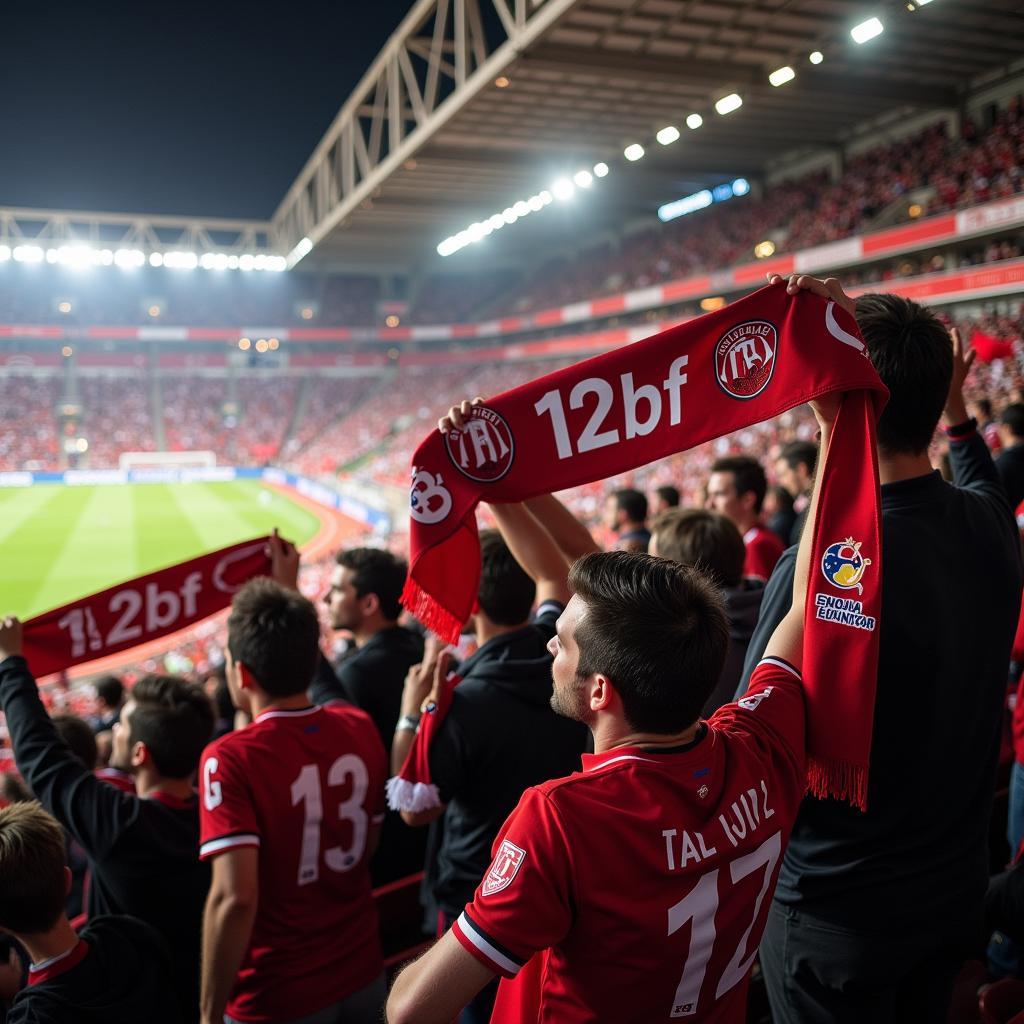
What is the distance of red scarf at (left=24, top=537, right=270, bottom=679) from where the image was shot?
3.59 metres

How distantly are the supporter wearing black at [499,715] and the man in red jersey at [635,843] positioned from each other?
0.88 meters

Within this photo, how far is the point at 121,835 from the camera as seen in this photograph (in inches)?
97.7

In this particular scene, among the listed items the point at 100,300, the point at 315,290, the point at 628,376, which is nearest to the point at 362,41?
the point at 315,290

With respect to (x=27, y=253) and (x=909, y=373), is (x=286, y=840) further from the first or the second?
(x=27, y=253)

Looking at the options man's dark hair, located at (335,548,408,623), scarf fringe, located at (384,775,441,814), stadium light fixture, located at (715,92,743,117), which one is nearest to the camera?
scarf fringe, located at (384,775,441,814)

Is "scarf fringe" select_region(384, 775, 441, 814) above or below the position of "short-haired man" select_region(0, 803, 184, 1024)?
above

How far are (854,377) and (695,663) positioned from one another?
78 cm

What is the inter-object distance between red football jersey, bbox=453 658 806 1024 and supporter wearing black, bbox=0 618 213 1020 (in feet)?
4.78

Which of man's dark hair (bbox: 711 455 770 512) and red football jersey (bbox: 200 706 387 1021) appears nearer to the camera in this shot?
red football jersey (bbox: 200 706 387 1021)

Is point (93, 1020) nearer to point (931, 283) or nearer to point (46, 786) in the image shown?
point (46, 786)

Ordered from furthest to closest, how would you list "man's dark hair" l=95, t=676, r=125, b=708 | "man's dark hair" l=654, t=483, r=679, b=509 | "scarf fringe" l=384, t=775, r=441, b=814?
1. "man's dark hair" l=654, t=483, r=679, b=509
2. "man's dark hair" l=95, t=676, r=125, b=708
3. "scarf fringe" l=384, t=775, r=441, b=814

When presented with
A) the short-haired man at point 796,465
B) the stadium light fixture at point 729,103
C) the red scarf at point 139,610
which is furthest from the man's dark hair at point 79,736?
the stadium light fixture at point 729,103

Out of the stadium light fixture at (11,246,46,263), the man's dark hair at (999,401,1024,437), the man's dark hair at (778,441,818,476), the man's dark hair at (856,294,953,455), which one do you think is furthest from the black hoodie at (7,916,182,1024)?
the stadium light fixture at (11,246,46,263)

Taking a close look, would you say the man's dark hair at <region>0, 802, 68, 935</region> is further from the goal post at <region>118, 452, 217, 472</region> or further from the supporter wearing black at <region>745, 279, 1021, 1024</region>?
the goal post at <region>118, 452, 217, 472</region>
